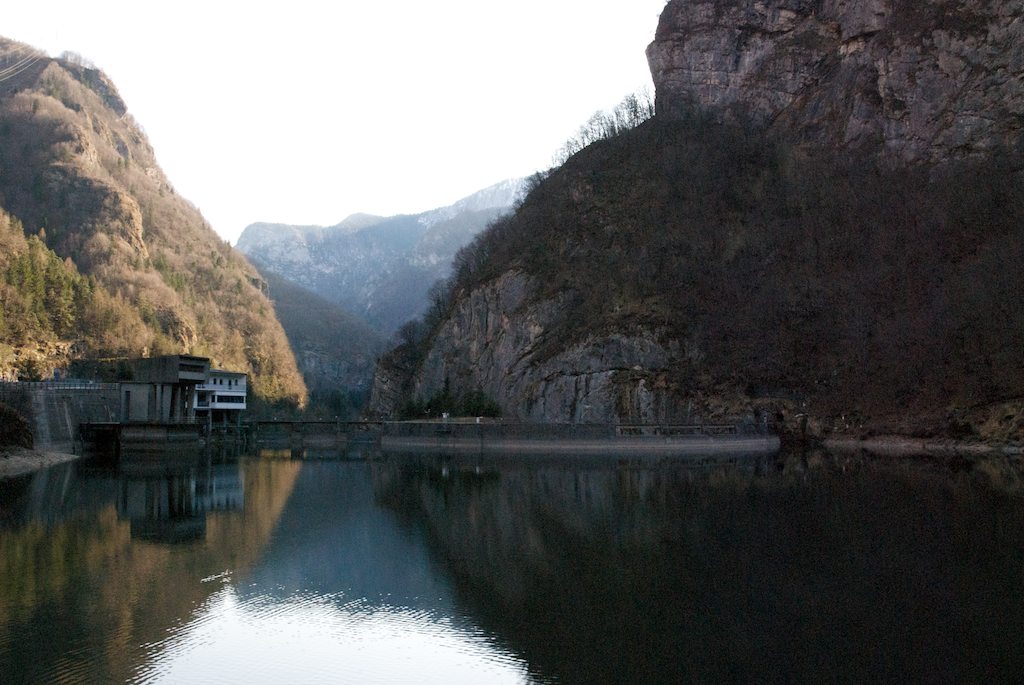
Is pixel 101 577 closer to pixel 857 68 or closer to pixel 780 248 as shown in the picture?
pixel 780 248

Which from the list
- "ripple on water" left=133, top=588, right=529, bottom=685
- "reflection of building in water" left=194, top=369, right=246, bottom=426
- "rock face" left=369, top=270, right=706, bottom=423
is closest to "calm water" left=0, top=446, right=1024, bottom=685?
"ripple on water" left=133, top=588, right=529, bottom=685

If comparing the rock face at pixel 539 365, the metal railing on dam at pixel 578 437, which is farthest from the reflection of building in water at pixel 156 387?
the rock face at pixel 539 365

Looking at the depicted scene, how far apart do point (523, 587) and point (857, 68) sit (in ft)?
319

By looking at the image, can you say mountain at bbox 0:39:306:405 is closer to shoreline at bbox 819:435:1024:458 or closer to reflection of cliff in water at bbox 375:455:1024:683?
reflection of cliff in water at bbox 375:455:1024:683

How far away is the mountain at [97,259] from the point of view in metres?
95.7

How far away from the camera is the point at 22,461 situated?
2133 inches

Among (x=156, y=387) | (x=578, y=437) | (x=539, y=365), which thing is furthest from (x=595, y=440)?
(x=156, y=387)

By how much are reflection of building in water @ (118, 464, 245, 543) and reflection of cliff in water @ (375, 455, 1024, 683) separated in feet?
26.2

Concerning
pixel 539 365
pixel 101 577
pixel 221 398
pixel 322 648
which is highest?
pixel 539 365

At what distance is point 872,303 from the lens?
264ft

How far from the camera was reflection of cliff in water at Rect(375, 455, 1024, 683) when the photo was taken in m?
15.9

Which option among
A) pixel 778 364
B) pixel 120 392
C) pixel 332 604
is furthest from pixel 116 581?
pixel 778 364

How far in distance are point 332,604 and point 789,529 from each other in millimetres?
15762

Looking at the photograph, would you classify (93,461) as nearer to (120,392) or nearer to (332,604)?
(120,392)
